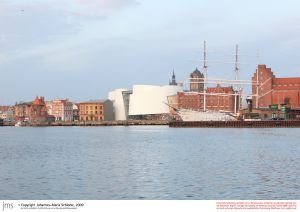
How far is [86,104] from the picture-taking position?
169 metres

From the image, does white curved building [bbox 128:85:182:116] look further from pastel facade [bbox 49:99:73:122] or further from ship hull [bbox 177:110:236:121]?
ship hull [bbox 177:110:236:121]

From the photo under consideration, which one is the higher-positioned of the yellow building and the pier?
the yellow building

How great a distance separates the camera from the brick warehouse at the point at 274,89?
135375 mm

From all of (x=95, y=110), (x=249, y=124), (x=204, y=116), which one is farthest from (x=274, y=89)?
(x=95, y=110)

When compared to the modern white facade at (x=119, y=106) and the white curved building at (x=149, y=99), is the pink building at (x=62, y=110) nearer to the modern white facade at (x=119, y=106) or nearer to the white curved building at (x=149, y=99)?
the modern white facade at (x=119, y=106)

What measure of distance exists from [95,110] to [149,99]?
1674cm

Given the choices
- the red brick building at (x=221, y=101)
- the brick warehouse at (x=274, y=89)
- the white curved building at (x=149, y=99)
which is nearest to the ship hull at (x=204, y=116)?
the brick warehouse at (x=274, y=89)

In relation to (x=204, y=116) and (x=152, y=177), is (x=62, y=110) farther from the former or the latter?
(x=152, y=177)

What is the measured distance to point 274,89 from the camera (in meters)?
138

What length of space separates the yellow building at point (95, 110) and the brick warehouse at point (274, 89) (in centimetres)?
4603

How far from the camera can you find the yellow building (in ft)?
547

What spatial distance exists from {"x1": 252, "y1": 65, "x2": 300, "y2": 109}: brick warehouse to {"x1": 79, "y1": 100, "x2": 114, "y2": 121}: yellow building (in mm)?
46034
